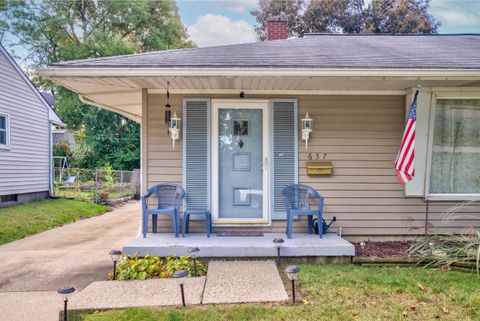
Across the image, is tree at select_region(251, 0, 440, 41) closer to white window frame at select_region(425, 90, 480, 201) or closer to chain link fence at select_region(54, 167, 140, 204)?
chain link fence at select_region(54, 167, 140, 204)

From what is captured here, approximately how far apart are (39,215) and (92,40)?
49.8 ft

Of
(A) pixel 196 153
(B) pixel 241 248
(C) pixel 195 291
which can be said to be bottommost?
(C) pixel 195 291

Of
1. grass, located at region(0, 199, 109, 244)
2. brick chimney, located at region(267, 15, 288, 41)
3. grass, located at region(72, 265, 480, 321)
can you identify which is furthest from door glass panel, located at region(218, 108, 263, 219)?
grass, located at region(0, 199, 109, 244)

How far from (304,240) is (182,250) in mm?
1583

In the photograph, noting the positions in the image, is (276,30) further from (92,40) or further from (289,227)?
(92,40)

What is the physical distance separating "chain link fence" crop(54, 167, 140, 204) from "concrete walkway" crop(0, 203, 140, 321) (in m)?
4.62

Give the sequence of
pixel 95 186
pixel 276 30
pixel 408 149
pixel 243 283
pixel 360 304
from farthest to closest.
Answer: pixel 95 186, pixel 276 30, pixel 408 149, pixel 243 283, pixel 360 304

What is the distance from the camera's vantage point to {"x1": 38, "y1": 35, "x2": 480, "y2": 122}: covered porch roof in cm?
420

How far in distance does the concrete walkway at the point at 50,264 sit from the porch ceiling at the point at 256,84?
2432 millimetres

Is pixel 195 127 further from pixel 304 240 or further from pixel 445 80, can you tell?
Result: pixel 445 80

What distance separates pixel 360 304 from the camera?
118 inches

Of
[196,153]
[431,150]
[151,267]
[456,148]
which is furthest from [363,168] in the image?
[151,267]

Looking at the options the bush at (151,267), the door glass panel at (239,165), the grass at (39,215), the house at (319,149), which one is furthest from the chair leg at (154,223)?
the grass at (39,215)

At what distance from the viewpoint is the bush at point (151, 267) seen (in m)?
3.78
